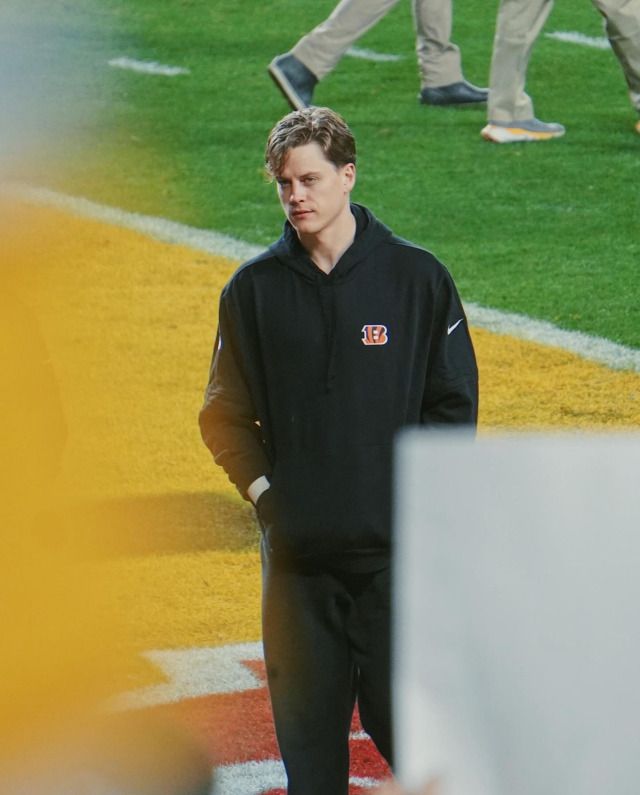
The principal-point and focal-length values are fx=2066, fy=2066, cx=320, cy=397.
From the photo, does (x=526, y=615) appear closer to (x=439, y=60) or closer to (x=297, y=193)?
(x=297, y=193)

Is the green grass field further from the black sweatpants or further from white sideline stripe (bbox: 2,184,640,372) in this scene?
the black sweatpants

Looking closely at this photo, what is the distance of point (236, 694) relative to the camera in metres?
4.80

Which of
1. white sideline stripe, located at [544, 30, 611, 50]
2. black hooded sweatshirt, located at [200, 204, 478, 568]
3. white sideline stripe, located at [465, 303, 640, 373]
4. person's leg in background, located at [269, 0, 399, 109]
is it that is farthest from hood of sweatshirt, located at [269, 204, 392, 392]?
white sideline stripe, located at [544, 30, 611, 50]

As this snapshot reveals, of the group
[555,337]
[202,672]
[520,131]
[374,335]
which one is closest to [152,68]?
[520,131]

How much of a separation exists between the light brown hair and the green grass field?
9.49ft

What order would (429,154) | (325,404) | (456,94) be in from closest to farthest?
(325,404) < (429,154) < (456,94)

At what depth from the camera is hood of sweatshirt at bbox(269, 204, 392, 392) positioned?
353cm

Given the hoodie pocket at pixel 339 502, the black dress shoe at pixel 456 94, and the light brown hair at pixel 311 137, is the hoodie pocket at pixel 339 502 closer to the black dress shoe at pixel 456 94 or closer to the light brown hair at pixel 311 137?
the light brown hair at pixel 311 137

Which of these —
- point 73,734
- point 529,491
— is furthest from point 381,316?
point 529,491

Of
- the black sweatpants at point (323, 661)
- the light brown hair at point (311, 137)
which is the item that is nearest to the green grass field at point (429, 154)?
the light brown hair at point (311, 137)

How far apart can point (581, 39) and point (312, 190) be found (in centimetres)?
1145

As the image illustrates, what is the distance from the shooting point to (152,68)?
13.8m

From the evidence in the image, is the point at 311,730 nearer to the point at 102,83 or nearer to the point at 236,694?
the point at 236,694

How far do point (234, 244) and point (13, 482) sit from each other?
24.6ft
